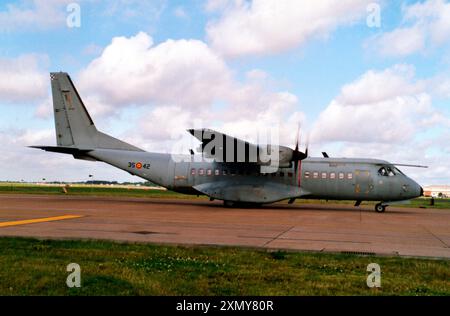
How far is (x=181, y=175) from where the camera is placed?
28.7m

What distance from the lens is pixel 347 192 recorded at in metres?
26.4

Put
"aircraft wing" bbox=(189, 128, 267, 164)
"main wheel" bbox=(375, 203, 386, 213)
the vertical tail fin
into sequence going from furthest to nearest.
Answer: the vertical tail fin, "main wheel" bbox=(375, 203, 386, 213), "aircraft wing" bbox=(189, 128, 267, 164)

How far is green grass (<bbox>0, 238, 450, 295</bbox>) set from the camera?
655 cm

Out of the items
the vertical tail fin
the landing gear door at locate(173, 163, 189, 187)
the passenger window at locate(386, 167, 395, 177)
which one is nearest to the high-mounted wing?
the landing gear door at locate(173, 163, 189, 187)

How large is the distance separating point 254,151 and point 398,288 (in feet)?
62.6

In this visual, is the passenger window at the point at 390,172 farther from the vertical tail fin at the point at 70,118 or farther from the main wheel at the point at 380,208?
the vertical tail fin at the point at 70,118

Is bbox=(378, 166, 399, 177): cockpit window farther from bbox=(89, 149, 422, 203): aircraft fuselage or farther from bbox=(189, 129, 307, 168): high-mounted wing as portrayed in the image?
bbox=(189, 129, 307, 168): high-mounted wing

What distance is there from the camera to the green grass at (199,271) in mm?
6547

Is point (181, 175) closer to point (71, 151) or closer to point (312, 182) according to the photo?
point (71, 151)

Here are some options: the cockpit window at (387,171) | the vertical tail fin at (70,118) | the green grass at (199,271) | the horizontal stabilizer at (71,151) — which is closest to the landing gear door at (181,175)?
the vertical tail fin at (70,118)

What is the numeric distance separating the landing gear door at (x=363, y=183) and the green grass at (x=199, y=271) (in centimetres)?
1711
